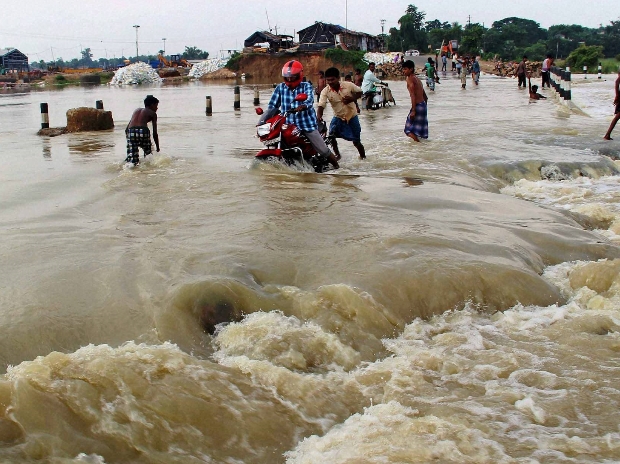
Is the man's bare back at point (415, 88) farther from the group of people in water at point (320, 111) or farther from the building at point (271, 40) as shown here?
the building at point (271, 40)

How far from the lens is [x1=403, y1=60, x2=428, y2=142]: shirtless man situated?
37.7 feet

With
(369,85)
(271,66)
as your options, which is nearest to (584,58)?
(271,66)

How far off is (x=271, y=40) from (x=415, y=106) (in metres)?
68.3

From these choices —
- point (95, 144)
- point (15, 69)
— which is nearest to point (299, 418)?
point (95, 144)

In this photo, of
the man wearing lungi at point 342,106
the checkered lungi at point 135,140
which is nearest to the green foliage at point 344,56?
the man wearing lungi at point 342,106

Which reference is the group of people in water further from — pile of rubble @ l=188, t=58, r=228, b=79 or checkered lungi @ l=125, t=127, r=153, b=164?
pile of rubble @ l=188, t=58, r=228, b=79

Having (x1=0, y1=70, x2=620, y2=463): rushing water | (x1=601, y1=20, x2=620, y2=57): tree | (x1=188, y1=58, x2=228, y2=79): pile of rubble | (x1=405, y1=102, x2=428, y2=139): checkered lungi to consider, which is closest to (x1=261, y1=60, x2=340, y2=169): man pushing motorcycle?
(x1=0, y1=70, x2=620, y2=463): rushing water

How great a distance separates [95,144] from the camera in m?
14.6

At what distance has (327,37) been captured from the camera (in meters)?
74.7

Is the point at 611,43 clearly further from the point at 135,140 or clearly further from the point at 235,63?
the point at 135,140

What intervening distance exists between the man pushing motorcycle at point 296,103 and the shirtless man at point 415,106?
2720 millimetres

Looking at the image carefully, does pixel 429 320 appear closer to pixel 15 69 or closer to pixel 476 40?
pixel 476 40

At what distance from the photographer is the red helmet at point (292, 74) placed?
8.98 m

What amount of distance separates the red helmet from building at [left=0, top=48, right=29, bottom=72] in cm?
9184
